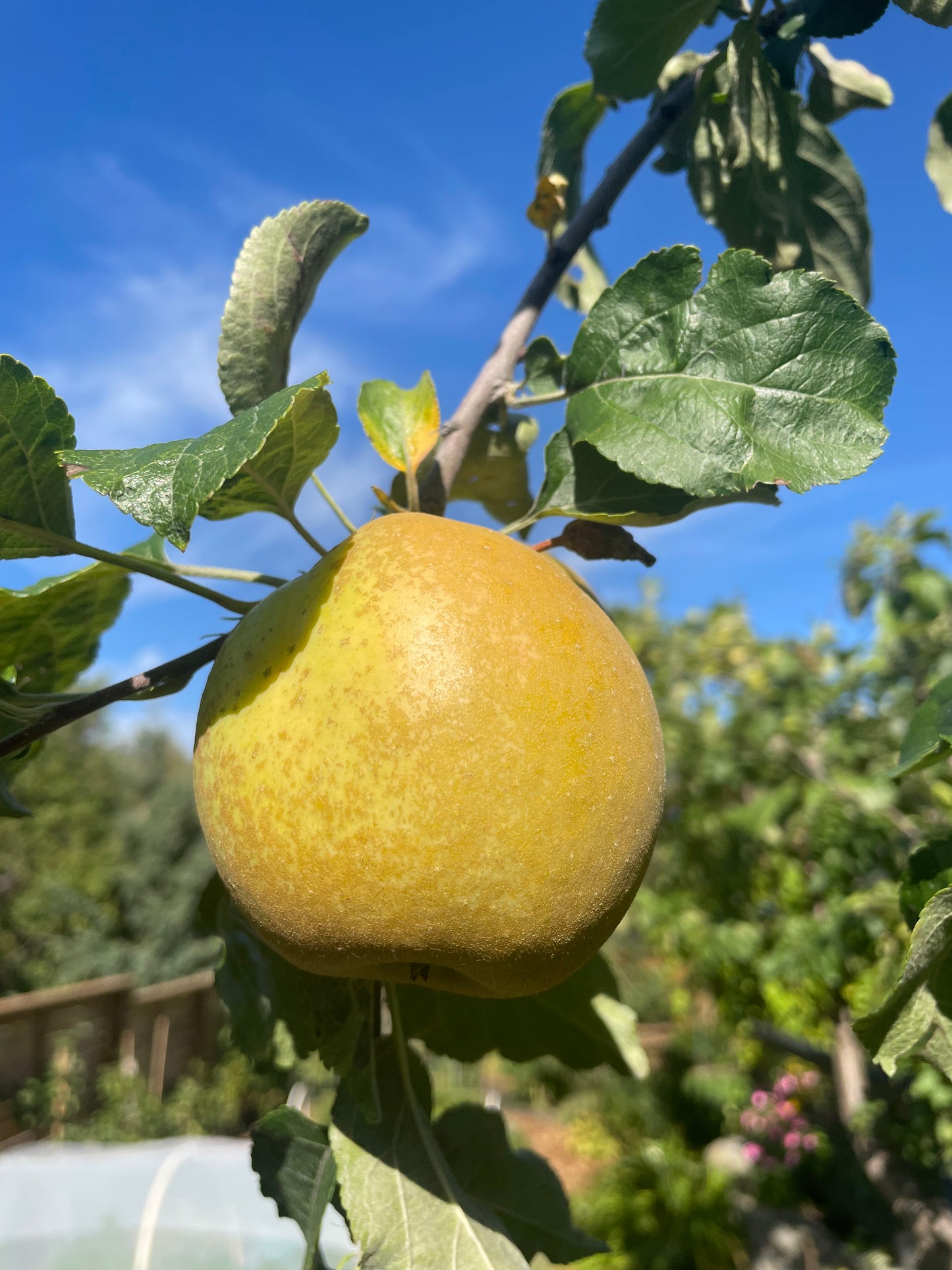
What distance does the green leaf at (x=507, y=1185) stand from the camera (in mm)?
873

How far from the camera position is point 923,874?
0.75 m

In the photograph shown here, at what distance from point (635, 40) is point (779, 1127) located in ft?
17.2

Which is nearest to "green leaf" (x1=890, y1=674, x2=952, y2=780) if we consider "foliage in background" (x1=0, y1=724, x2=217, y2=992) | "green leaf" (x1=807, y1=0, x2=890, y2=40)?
"green leaf" (x1=807, y1=0, x2=890, y2=40)

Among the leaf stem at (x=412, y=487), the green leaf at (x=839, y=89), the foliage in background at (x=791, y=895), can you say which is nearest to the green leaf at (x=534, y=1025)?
the leaf stem at (x=412, y=487)

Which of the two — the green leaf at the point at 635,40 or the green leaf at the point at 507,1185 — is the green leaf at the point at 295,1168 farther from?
the green leaf at the point at 635,40

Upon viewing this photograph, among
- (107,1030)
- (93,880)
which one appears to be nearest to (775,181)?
(107,1030)

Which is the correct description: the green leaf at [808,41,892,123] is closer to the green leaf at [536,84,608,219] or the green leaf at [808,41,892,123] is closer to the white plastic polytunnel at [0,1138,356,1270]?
the green leaf at [536,84,608,219]

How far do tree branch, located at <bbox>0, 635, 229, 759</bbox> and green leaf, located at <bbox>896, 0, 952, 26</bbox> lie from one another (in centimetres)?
92

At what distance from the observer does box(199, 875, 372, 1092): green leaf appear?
33.4 inches

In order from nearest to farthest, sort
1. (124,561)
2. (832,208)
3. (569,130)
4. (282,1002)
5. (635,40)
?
1. (124,561)
2. (282,1002)
3. (635,40)
4. (832,208)
5. (569,130)

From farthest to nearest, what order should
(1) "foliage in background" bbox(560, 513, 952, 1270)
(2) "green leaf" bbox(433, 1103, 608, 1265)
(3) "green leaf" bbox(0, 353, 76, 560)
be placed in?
(1) "foliage in background" bbox(560, 513, 952, 1270), (2) "green leaf" bbox(433, 1103, 608, 1265), (3) "green leaf" bbox(0, 353, 76, 560)

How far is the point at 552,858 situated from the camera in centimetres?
61

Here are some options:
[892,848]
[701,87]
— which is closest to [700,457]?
[701,87]

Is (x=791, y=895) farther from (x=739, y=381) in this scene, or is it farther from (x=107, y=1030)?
(x=107, y=1030)
